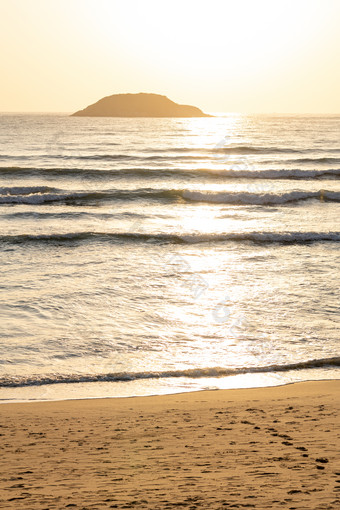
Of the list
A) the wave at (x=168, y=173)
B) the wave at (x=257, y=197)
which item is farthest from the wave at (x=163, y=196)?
the wave at (x=168, y=173)

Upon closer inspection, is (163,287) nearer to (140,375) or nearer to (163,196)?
(140,375)

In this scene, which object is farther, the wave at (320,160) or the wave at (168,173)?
the wave at (320,160)

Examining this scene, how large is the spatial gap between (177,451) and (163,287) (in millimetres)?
7463

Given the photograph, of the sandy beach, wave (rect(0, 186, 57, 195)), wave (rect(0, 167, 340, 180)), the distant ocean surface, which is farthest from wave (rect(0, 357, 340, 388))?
wave (rect(0, 167, 340, 180))

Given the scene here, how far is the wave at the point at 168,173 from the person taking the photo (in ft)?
116

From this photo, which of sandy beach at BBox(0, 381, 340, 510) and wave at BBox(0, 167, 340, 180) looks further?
wave at BBox(0, 167, 340, 180)

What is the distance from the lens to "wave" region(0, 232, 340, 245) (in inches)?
725

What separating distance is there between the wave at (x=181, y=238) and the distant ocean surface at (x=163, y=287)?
0.07 meters

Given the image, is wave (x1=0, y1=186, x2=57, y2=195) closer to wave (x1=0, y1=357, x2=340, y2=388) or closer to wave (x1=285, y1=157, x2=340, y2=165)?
wave (x1=285, y1=157, x2=340, y2=165)

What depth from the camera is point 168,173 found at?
36.2 metres

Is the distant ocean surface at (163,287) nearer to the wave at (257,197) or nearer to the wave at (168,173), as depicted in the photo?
the wave at (257,197)

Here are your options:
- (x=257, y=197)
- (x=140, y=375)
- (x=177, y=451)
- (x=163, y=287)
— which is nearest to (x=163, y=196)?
(x=257, y=197)

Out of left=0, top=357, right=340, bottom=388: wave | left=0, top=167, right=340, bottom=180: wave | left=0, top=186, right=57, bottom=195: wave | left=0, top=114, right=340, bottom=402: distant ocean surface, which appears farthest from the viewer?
left=0, top=167, right=340, bottom=180: wave

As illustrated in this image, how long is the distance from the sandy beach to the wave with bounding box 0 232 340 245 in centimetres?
1166
